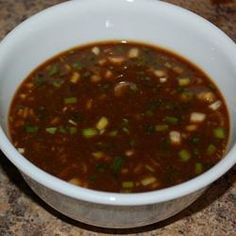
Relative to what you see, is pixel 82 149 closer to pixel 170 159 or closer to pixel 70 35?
pixel 170 159

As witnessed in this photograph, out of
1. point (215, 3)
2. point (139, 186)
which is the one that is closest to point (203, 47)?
point (139, 186)

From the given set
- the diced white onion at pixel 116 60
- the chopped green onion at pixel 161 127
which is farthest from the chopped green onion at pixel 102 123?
the diced white onion at pixel 116 60

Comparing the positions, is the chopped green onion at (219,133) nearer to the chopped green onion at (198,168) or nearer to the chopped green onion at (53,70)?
the chopped green onion at (198,168)

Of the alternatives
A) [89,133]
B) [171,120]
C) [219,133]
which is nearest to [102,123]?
[89,133]

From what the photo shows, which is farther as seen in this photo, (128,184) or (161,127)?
(161,127)

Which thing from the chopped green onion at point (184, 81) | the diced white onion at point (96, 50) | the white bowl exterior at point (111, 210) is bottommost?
the white bowl exterior at point (111, 210)

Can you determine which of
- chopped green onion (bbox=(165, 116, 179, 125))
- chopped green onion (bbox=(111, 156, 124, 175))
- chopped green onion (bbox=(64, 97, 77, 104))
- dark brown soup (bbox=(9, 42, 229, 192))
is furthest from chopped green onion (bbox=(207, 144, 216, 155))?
chopped green onion (bbox=(64, 97, 77, 104))

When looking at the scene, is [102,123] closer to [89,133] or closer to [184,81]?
[89,133]

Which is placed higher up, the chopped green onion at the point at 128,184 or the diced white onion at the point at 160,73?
the diced white onion at the point at 160,73
